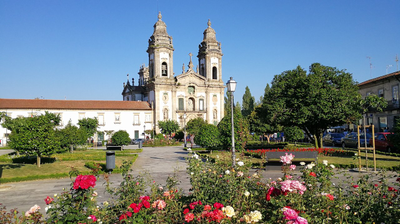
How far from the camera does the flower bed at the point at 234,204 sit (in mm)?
4383

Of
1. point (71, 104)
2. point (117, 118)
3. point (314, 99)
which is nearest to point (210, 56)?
point (117, 118)

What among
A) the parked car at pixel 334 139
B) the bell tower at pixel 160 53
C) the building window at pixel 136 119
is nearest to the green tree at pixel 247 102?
the bell tower at pixel 160 53

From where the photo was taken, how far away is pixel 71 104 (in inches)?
1991

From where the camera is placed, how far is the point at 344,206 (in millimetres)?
4816

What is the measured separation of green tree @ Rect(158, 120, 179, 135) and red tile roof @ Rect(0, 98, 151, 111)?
508 cm

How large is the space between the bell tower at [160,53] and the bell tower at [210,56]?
282 inches

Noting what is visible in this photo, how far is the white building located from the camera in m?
47.0

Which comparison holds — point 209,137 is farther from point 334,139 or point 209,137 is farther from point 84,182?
point 84,182

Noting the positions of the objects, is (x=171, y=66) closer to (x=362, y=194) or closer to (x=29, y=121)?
(x=29, y=121)

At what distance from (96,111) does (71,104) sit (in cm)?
412

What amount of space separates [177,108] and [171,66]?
7.62 meters

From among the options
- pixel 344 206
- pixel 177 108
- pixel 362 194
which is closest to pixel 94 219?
pixel 344 206

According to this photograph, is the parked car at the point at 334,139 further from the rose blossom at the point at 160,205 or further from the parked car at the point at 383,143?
the rose blossom at the point at 160,205

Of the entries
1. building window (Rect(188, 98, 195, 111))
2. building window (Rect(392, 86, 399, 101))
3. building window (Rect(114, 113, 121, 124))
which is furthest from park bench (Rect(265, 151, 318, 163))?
building window (Rect(188, 98, 195, 111))
